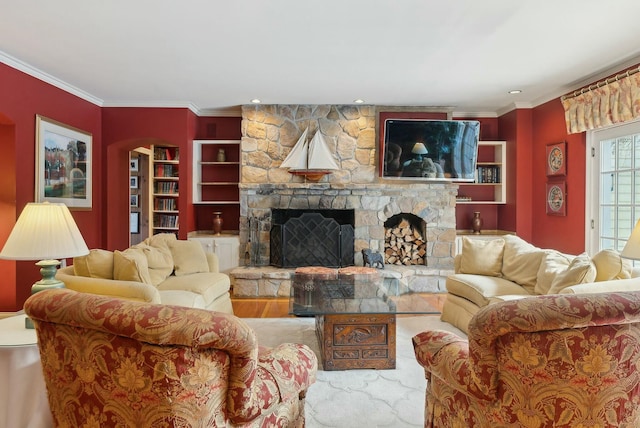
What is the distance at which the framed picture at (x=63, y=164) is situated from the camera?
4238 mm

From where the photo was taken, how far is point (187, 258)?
397 centimetres

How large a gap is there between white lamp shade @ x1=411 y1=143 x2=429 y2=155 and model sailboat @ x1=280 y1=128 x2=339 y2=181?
1.09m

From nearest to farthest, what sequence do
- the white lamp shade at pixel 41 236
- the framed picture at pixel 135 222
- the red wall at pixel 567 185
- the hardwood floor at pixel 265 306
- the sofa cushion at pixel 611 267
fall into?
the white lamp shade at pixel 41 236
the sofa cushion at pixel 611 267
the hardwood floor at pixel 265 306
the red wall at pixel 567 185
the framed picture at pixel 135 222

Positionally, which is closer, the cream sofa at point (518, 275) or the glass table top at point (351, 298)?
the cream sofa at point (518, 275)

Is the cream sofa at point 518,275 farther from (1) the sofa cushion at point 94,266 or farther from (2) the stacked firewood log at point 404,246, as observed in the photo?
(1) the sofa cushion at point 94,266

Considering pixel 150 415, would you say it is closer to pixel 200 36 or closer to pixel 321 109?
pixel 200 36

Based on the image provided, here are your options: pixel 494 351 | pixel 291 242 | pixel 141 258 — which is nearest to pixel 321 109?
pixel 291 242

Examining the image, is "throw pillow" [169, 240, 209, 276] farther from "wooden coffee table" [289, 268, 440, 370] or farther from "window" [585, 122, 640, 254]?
"window" [585, 122, 640, 254]

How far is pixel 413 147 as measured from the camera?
17.9 ft

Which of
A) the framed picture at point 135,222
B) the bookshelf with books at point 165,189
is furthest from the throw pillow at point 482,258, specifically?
the framed picture at point 135,222

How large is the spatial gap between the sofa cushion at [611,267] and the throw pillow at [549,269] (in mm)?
389

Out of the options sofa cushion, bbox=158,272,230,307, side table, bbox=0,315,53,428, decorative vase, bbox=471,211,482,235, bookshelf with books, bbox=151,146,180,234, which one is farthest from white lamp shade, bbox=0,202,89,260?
bookshelf with books, bbox=151,146,180,234

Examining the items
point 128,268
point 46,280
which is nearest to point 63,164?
point 128,268

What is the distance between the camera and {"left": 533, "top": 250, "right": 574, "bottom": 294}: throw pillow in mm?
3174
